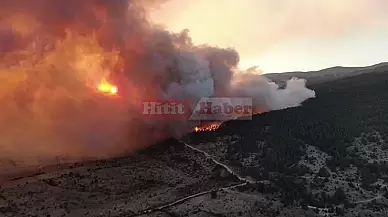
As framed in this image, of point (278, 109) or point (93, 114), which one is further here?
point (278, 109)

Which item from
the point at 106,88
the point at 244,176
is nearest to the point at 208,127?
the point at 106,88

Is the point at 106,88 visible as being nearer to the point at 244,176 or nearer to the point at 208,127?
the point at 208,127

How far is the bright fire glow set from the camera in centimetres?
7638

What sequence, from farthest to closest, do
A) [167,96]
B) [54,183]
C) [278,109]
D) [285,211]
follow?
[278,109]
[167,96]
[54,183]
[285,211]

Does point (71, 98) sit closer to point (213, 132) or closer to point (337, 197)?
point (213, 132)

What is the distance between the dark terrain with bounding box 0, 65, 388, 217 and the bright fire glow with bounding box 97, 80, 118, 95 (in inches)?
473

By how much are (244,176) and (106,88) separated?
29.4m

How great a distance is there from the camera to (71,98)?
243ft

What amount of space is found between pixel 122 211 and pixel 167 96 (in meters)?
32.3

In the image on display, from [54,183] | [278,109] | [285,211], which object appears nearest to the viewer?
[285,211]

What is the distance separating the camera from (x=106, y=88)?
76.9 metres

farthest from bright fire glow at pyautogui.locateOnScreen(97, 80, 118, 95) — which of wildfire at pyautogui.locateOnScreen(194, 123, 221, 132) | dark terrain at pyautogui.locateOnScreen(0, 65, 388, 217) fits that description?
wildfire at pyautogui.locateOnScreen(194, 123, 221, 132)

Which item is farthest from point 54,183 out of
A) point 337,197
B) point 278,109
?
point 278,109

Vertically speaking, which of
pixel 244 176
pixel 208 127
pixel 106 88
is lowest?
pixel 244 176
